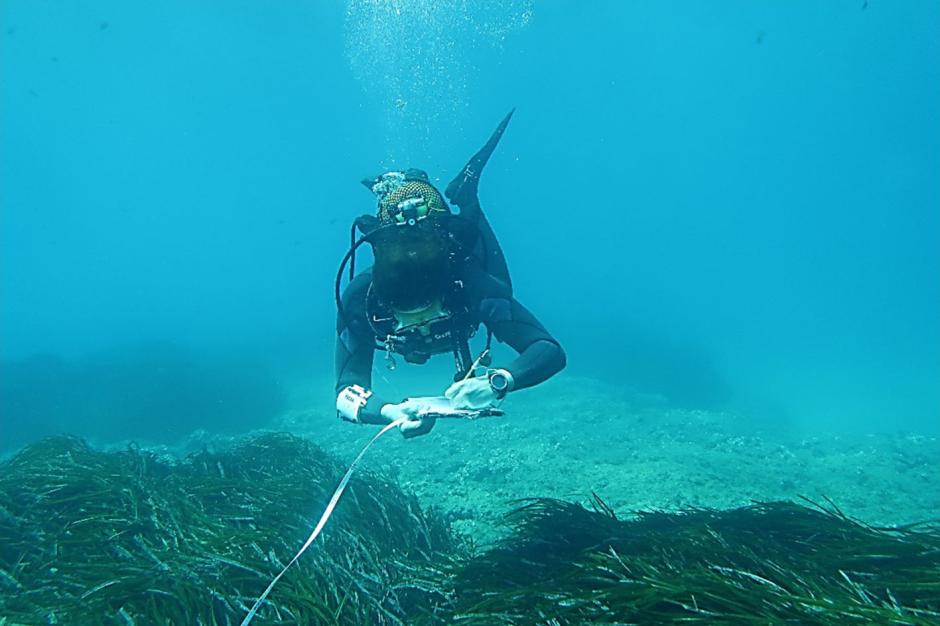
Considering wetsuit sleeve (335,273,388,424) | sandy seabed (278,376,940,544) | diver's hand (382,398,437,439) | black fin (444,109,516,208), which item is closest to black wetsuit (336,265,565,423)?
wetsuit sleeve (335,273,388,424)

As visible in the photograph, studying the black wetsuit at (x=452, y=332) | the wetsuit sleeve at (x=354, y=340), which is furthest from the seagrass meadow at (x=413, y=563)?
the wetsuit sleeve at (x=354, y=340)

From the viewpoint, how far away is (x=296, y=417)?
20.1 meters

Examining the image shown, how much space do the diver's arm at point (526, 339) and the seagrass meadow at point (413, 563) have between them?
1.48 metres

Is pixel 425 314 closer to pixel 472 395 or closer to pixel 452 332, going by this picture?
pixel 452 332

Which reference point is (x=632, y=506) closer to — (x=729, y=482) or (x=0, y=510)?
(x=729, y=482)

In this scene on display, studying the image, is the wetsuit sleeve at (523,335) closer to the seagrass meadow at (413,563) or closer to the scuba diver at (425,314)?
the scuba diver at (425,314)

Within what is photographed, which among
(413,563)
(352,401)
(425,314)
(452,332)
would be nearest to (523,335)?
(452,332)

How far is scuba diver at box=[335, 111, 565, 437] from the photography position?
12.9 ft

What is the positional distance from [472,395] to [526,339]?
1008 mm

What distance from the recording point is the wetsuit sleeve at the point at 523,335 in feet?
13.9

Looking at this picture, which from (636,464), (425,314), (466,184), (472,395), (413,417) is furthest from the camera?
(636,464)

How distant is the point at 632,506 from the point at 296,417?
15.5 meters

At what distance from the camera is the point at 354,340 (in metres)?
4.95

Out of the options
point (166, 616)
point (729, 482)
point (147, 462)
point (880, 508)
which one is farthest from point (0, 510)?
point (880, 508)
